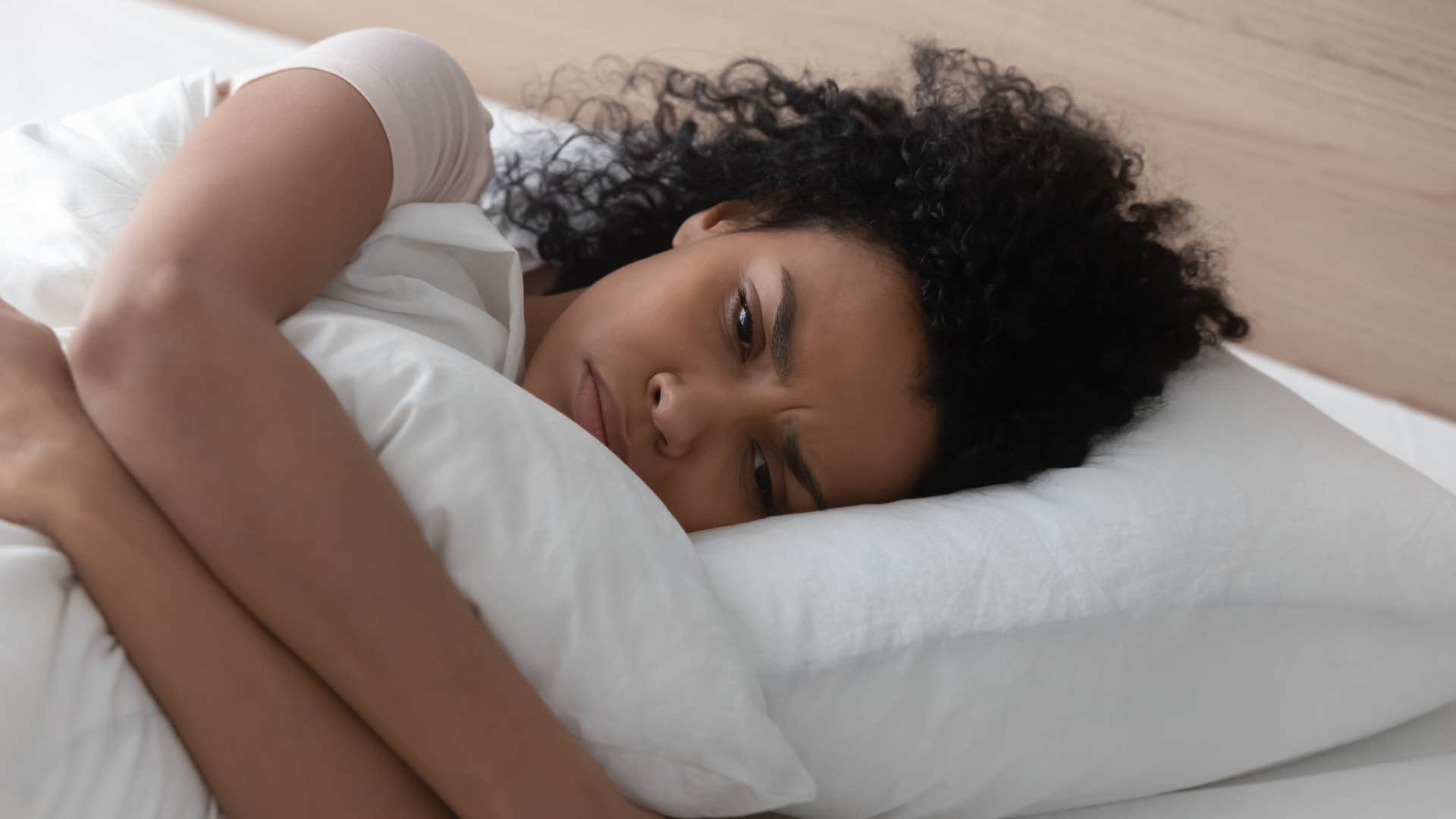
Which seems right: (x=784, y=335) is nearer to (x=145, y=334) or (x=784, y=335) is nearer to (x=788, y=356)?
(x=788, y=356)

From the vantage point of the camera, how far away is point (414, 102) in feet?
3.30

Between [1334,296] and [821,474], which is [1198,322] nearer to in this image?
[821,474]

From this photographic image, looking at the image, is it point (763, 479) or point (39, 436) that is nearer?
point (39, 436)

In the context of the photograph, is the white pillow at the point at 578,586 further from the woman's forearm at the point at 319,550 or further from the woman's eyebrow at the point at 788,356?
the woman's eyebrow at the point at 788,356

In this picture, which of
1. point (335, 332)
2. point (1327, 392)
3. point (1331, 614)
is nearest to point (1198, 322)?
point (1331, 614)

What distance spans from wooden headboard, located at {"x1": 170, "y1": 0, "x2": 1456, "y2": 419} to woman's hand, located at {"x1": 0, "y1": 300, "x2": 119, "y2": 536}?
99 centimetres

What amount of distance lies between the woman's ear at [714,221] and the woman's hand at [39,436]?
0.53 m

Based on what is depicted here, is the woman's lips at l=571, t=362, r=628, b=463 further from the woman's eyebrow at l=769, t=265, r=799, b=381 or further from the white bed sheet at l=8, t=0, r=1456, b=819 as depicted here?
the white bed sheet at l=8, t=0, r=1456, b=819

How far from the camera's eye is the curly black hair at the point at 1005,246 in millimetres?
1036

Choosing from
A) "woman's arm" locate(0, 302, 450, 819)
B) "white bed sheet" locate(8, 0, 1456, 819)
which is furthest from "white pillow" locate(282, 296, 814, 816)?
"white bed sheet" locate(8, 0, 1456, 819)

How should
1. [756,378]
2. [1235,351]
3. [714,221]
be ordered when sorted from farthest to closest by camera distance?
[1235,351] < [714,221] < [756,378]

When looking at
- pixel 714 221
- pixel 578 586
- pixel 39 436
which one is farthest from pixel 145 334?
pixel 714 221

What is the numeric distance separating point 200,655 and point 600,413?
14.9 inches

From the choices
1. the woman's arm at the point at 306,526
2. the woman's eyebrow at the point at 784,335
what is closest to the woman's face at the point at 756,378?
the woman's eyebrow at the point at 784,335
